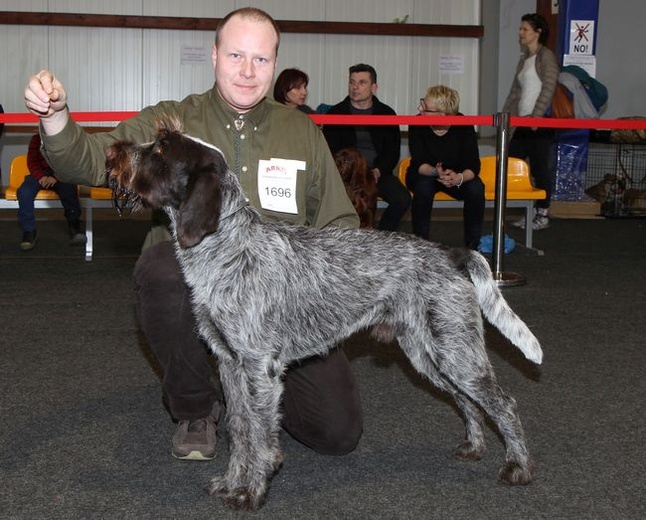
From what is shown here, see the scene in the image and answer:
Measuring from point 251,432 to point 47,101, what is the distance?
108cm

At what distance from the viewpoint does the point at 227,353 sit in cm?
246

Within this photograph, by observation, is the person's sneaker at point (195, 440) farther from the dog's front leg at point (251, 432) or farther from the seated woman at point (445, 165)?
the seated woman at point (445, 165)

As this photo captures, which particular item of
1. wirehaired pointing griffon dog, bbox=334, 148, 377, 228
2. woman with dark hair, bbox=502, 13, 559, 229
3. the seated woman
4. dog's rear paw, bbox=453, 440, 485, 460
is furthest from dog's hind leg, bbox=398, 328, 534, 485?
woman with dark hair, bbox=502, 13, 559, 229

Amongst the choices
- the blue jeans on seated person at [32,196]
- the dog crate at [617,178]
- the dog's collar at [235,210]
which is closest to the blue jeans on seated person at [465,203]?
the blue jeans on seated person at [32,196]

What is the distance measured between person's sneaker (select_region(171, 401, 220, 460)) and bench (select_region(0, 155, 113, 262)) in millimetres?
3791

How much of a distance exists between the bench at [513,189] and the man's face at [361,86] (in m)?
0.64

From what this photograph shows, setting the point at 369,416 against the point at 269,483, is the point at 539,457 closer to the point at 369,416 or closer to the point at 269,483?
the point at 369,416

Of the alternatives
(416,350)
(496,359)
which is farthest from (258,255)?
(496,359)

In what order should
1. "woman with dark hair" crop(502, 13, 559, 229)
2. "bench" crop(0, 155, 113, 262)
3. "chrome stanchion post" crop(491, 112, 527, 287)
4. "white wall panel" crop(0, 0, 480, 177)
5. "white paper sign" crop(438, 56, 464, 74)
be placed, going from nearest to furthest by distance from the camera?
"chrome stanchion post" crop(491, 112, 527, 287) < "bench" crop(0, 155, 113, 262) < "woman with dark hair" crop(502, 13, 559, 229) < "white wall panel" crop(0, 0, 480, 177) < "white paper sign" crop(438, 56, 464, 74)

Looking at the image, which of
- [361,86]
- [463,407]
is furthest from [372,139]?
[463,407]

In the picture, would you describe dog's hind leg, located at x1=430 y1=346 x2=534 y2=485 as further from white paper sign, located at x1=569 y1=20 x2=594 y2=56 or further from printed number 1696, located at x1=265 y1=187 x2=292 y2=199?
white paper sign, located at x1=569 y1=20 x2=594 y2=56

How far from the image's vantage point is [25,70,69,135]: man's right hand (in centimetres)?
230

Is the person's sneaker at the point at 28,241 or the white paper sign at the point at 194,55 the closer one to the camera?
the person's sneaker at the point at 28,241

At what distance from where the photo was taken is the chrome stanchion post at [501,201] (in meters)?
5.42
